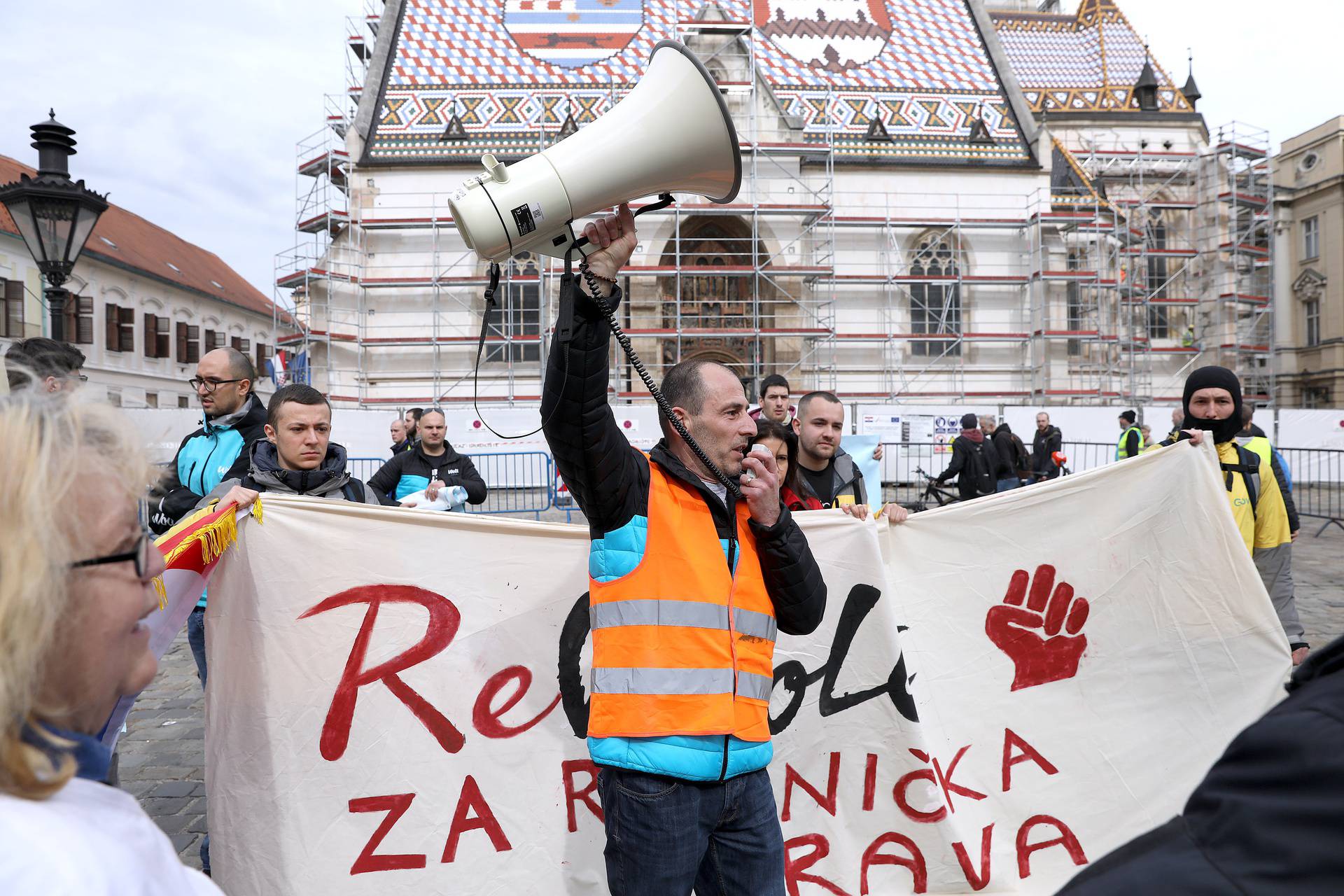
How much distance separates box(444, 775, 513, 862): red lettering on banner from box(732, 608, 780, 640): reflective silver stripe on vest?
4.74ft

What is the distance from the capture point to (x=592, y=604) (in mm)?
2287

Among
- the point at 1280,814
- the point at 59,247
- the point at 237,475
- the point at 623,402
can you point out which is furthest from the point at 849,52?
the point at 1280,814

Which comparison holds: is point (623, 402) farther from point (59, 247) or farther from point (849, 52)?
point (59, 247)

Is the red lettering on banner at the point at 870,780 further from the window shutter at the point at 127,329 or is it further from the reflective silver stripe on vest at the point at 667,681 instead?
the window shutter at the point at 127,329

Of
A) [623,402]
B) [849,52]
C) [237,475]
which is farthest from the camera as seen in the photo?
[849,52]

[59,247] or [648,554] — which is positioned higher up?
[59,247]

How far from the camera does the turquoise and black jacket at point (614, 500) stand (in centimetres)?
211

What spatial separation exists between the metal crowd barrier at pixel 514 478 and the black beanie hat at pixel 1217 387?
10.9 m

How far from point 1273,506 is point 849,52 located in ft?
90.8

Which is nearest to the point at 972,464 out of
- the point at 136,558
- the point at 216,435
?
the point at 216,435

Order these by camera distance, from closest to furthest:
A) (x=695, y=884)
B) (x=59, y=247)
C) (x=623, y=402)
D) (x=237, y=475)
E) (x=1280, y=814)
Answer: (x=1280, y=814), (x=695, y=884), (x=237, y=475), (x=59, y=247), (x=623, y=402)

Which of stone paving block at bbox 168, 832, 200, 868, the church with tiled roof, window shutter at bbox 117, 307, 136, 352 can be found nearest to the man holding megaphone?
stone paving block at bbox 168, 832, 200, 868

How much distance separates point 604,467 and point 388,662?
1533 mm

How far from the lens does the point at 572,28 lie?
27.4 metres
